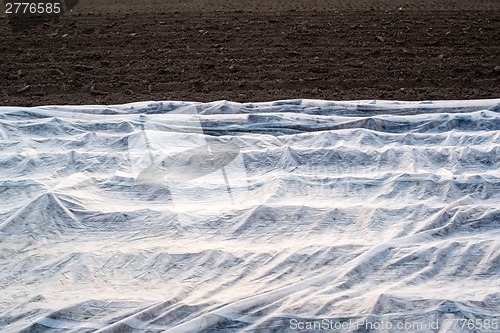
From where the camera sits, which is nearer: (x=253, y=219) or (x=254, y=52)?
(x=253, y=219)

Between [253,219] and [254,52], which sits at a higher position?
[254,52]

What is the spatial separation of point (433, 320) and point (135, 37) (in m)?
5.03

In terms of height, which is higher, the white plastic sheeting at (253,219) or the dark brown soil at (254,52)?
the dark brown soil at (254,52)

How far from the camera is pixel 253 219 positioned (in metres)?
3.21

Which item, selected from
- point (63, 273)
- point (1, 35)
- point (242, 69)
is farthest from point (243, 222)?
point (1, 35)

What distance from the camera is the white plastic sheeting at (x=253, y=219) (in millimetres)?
2645

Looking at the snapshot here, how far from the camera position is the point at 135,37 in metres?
6.39

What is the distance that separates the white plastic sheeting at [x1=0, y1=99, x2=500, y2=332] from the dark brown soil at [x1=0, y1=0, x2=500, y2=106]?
931mm

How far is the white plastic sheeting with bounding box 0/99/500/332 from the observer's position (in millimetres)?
2645

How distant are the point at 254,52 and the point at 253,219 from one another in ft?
10.5

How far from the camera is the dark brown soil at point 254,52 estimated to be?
5293mm

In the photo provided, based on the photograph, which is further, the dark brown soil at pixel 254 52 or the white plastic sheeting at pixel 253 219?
A: the dark brown soil at pixel 254 52

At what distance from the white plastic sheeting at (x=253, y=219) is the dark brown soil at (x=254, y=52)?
3.05 ft

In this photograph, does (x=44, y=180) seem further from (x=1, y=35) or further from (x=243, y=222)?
(x=1, y=35)
